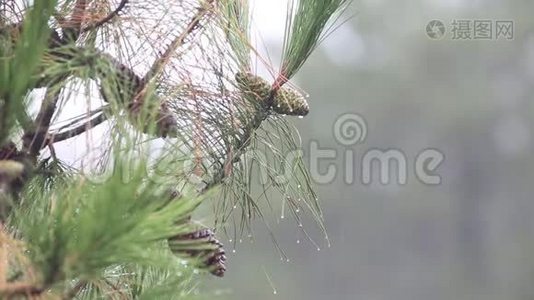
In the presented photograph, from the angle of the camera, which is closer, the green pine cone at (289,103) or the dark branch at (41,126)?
the dark branch at (41,126)

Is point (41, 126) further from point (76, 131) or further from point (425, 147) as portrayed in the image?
point (425, 147)

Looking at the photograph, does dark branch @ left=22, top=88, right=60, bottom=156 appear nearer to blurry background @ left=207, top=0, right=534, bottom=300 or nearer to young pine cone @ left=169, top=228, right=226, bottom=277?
young pine cone @ left=169, top=228, right=226, bottom=277

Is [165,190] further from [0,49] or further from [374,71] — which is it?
[374,71]

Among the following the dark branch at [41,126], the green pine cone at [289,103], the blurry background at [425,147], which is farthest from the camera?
the blurry background at [425,147]

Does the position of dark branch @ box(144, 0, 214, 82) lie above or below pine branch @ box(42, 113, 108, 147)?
above

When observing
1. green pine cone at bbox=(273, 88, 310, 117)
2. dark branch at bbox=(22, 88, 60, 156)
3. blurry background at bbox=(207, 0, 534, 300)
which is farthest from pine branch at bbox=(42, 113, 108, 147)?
blurry background at bbox=(207, 0, 534, 300)

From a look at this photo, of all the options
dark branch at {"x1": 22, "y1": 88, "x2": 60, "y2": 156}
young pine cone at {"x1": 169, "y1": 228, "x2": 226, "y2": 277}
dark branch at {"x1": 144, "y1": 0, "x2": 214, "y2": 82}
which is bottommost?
young pine cone at {"x1": 169, "y1": 228, "x2": 226, "y2": 277}

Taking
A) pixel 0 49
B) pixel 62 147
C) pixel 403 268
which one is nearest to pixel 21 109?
pixel 0 49

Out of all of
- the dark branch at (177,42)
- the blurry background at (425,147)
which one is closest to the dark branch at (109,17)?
the dark branch at (177,42)

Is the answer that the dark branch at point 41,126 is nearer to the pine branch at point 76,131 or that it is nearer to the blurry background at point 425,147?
the pine branch at point 76,131
